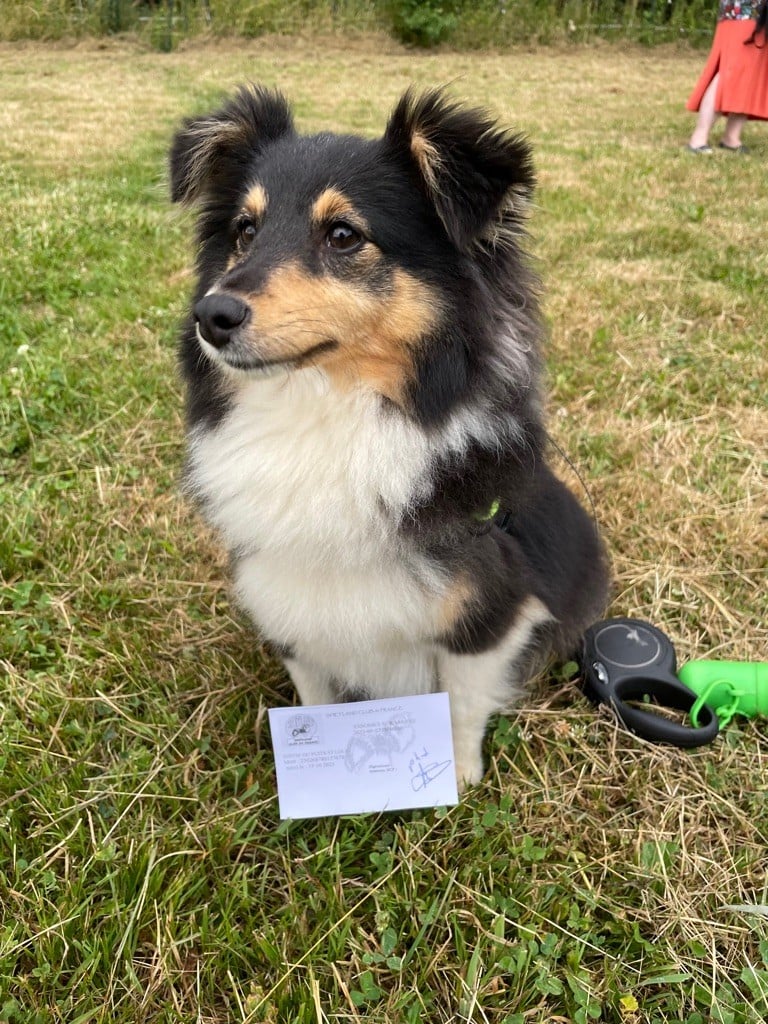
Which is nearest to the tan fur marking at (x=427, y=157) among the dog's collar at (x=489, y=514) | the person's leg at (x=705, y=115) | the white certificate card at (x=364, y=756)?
the dog's collar at (x=489, y=514)

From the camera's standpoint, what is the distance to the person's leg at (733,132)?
29.0ft

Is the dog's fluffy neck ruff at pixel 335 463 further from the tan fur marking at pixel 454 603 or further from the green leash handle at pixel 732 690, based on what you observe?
the green leash handle at pixel 732 690

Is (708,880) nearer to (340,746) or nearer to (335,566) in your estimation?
(340,746)

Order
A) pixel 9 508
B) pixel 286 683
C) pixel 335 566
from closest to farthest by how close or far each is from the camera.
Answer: pixel 335 566
pixel 286 683
pixel 9 508

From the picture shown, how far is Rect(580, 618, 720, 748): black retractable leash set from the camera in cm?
242

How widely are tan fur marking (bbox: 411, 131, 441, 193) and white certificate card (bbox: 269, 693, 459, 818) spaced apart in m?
1.31

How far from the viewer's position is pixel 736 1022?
1.76 metres

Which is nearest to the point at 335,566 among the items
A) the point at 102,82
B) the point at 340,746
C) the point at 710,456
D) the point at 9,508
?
the point at 340,746

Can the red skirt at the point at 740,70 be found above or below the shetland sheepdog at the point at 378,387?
above

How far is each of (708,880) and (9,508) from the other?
2.88 meters

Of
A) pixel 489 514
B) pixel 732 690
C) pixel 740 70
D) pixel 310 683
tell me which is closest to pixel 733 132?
pixel 740 70

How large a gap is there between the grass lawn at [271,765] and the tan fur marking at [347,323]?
1225 millimetres

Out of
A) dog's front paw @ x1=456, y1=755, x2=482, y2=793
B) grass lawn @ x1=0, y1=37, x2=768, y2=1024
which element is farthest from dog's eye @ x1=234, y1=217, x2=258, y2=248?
dog's front paw @ x1=456, y1=755, x2=482, y2=793
